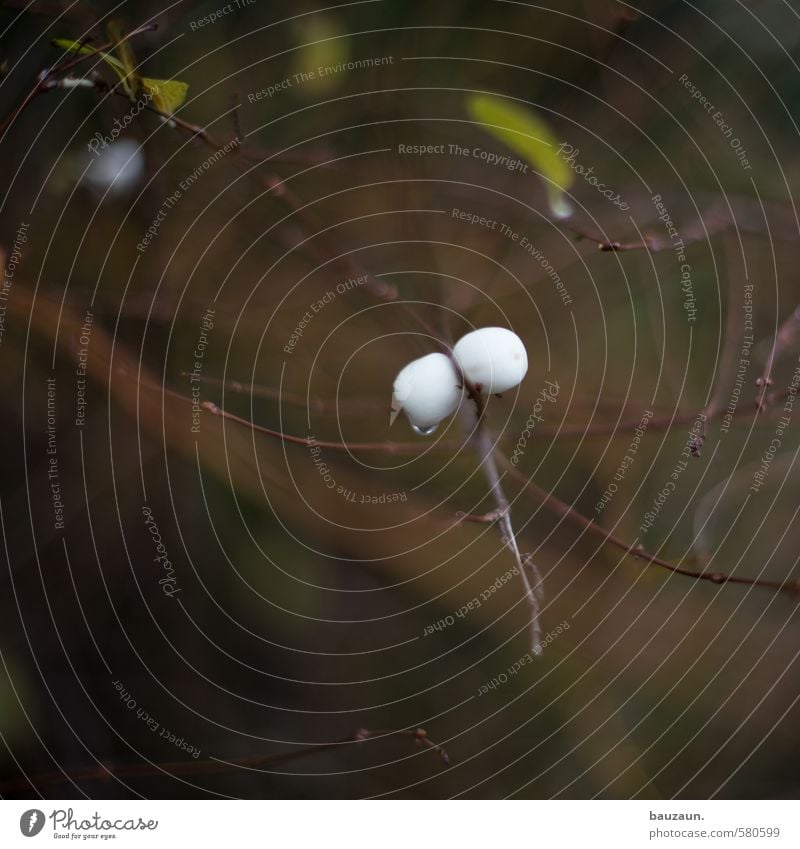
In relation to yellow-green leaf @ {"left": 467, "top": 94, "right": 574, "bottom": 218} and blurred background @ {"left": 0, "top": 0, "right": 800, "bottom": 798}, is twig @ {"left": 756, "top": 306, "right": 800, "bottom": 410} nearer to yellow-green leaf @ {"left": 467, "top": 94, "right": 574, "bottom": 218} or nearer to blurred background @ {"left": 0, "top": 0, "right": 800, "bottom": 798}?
blurred background @ {"left": 0, "top": 0, "right": 800, "bottom": 798}

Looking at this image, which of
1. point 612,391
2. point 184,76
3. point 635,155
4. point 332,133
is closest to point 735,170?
point 635,155

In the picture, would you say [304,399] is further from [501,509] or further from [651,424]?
[651,424]

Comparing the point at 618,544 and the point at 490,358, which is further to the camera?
the point at 618,544

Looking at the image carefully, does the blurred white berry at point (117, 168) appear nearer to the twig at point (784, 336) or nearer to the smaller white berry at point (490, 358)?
the smaller white berry at point (490, 358)

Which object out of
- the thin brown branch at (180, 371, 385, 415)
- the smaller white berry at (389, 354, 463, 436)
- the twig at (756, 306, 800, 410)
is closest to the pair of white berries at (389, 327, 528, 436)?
the smaller white berry at (389, 354, 463, 436)
